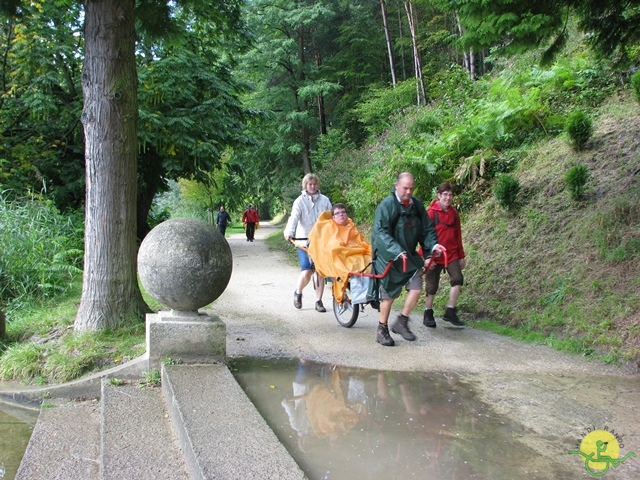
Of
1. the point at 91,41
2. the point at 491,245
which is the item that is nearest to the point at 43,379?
the point at 91,41

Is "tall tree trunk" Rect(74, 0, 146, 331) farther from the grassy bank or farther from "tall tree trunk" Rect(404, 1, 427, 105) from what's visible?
"tall tree trunk" Rect(404, 1, 427, 105)

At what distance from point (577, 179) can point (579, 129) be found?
5.46ft

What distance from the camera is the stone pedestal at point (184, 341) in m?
5.12

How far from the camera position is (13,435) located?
4633 mm

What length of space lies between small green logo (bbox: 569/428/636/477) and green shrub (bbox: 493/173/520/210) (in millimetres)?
6391

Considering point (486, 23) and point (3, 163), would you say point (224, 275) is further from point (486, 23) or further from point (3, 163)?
point (3, 163)

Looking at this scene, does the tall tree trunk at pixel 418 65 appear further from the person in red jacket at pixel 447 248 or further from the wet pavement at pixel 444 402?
the wet pavement at pixel 444 402

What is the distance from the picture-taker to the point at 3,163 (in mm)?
13758

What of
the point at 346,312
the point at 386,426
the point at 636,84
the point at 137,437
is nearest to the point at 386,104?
the point at 636,84

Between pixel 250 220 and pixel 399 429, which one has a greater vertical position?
pixel 250 220

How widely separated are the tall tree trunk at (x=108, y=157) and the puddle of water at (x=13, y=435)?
119 centimetres

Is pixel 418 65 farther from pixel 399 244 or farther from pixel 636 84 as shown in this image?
pixel 399 244

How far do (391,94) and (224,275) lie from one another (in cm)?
2050

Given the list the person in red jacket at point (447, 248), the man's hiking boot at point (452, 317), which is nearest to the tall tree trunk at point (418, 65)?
the person in red jacket at point (447, 248)
